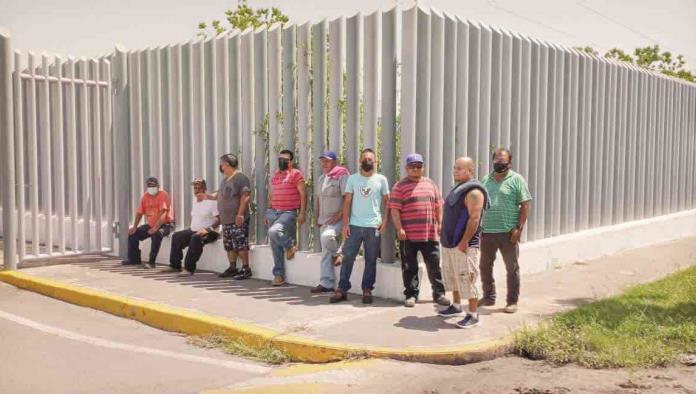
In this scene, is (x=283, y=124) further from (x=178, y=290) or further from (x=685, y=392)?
(x=685, y=392)

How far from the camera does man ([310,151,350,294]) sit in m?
8.44

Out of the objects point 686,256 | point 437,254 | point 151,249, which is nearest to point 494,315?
point 437,254

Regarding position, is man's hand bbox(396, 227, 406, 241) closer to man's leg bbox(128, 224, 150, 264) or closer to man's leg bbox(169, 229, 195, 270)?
man's leg bbox(169, 229, 195, 270)

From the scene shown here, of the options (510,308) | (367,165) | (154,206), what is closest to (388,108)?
(367,165)

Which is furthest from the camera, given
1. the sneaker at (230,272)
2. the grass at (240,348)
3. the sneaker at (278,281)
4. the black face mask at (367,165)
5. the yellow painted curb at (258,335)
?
the sneaker at (230,272)

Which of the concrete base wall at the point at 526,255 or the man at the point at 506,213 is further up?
the man at the point at 506,213

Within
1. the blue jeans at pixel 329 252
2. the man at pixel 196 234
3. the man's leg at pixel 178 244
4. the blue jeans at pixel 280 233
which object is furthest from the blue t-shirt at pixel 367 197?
the man's leg at pixel 178 244

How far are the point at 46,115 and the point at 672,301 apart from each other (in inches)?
341

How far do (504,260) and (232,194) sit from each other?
11.8 ft

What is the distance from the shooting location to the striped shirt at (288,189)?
8.95 meters

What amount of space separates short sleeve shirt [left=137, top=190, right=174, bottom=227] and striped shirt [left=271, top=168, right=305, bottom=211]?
227 cm

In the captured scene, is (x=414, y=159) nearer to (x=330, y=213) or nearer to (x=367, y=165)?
(x=367, y=165)

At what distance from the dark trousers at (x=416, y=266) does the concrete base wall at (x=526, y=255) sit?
26 centimetres

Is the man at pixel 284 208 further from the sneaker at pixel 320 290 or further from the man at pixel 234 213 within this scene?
the sneaker at pixel 320 290
